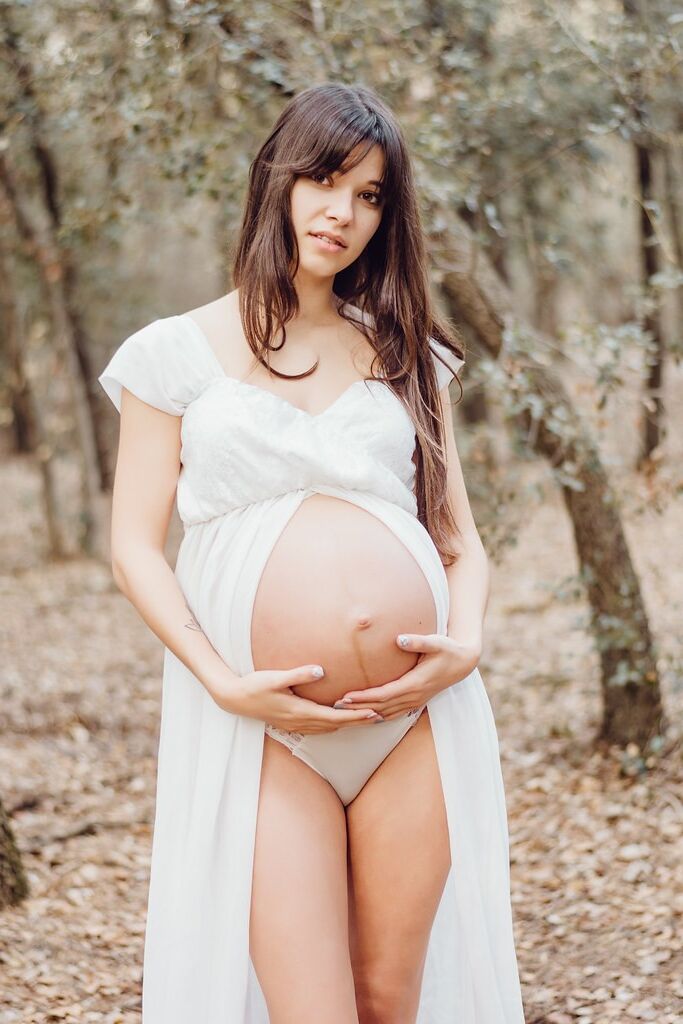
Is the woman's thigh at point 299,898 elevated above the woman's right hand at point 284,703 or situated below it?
below

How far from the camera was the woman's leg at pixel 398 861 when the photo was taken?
1.99 m

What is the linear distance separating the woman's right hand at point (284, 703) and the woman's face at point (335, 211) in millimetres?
776

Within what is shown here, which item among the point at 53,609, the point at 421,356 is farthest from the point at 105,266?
the point at 421,356

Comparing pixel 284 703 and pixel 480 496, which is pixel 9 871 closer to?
pixel 284 703

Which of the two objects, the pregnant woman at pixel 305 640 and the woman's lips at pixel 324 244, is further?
the woman's lips at pixel 324 244

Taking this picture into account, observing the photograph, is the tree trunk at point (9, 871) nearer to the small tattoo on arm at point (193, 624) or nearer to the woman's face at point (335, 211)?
the small tattoo on arm at point (193, 624)

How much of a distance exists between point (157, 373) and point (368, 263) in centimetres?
55

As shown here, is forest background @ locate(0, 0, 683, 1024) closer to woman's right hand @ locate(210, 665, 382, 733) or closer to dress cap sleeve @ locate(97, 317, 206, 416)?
woman's right hand @ locate(210, 665, 382, 733)

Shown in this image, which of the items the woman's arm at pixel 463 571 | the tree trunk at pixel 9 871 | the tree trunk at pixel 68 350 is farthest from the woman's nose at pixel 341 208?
the tree trunk at pixel 68 350

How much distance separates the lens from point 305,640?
6.31 feet

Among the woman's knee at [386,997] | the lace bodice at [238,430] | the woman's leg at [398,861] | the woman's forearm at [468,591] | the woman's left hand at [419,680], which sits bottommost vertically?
the woman's knee at [386,997]

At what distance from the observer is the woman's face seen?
6.77 feet

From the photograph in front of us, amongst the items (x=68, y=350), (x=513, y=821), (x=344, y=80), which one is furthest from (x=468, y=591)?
(x=68, y=350)

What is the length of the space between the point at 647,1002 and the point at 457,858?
119 cm
